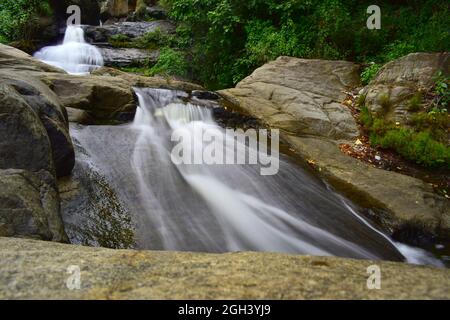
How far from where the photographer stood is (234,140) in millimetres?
6660

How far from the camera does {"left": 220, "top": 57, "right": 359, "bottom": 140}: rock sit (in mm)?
7254

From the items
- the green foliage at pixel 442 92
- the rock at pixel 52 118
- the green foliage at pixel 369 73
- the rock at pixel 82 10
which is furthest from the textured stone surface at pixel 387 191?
the rock at pixel 82 10

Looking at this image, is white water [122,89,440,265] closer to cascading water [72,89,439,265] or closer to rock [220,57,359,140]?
cascading water [72,89,439,265]

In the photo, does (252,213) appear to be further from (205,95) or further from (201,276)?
(205,95)

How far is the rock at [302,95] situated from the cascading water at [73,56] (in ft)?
20.5

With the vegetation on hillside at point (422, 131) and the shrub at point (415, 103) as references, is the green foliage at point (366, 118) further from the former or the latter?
the shrub at point (415, 103)

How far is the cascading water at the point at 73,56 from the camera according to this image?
39.9 ft

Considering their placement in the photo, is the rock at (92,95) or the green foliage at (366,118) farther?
the green foliage at (366,118)

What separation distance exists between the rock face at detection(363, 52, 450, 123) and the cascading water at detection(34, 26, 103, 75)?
872cm

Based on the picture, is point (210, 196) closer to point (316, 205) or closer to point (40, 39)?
point (316, 205)

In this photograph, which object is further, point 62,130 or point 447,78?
point 447,78

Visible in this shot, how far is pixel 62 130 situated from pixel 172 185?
1.54 m

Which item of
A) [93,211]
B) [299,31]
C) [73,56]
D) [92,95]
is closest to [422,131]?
[299,31]
